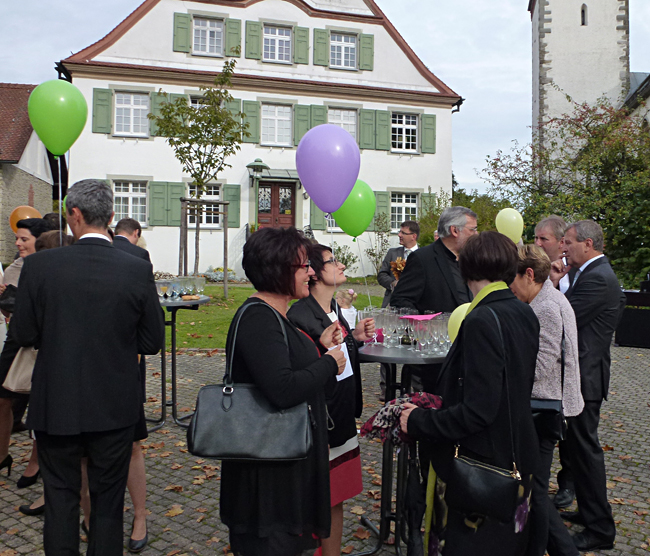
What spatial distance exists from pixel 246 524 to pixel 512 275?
1474 millimetres

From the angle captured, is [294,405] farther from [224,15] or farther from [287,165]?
[224,15]

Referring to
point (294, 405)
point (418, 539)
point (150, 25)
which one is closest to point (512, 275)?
point (294, 405)

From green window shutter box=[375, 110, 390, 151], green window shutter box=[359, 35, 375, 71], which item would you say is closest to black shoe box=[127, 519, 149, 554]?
green window shutter box=[375, 110, 390, 151]

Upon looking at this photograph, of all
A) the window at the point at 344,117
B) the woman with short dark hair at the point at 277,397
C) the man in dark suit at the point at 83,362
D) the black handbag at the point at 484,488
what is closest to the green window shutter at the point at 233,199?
the window at the point at 344,117

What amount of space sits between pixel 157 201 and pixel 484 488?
18858mm

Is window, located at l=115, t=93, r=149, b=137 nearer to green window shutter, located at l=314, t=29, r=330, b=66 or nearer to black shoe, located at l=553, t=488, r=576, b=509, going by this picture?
green window shutter, located at l=314, t=29, r=330, b=66

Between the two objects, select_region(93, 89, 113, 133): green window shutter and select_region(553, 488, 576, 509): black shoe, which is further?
select_region(93, 89, 113, 133): green window shutter

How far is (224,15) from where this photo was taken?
2008 centimetres

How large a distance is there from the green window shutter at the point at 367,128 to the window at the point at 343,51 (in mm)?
1903

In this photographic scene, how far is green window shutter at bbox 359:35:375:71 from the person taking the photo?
69.4 feet

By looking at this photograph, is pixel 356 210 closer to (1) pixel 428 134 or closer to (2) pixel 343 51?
(1) pixel 428 134

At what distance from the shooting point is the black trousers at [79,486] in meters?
2.43

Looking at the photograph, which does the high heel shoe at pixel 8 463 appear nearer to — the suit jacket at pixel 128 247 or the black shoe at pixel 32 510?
the black shoe at pixel 32 510

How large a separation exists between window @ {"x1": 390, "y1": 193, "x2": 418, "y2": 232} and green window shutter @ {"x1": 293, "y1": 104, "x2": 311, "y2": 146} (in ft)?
13.9
